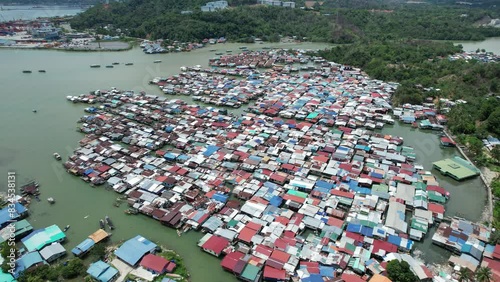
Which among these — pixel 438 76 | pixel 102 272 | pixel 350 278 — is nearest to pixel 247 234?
pixel 350 278

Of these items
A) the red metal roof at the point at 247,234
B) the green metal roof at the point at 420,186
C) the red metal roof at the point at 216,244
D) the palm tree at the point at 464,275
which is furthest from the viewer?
the green metal roof at the point at 420,186

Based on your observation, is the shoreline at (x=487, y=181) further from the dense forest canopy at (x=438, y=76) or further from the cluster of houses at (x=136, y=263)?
the cluster of houses at (x=136, y=263)

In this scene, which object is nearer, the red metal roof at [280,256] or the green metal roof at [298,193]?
the red metal roof at [280,256]

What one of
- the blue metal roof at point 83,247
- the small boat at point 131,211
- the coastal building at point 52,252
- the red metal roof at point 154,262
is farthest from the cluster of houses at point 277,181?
the coastal building at point 52,252

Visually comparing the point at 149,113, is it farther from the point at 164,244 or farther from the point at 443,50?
the point at 443,50

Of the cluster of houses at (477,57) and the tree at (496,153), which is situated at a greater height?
the cluster of houses at (477,57)

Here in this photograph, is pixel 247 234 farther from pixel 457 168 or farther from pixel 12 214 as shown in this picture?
pixel 457 168

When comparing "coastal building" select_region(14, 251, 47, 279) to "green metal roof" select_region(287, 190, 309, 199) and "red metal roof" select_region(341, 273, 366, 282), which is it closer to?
"green metal roof" select_region(287, 190, 309, 199)

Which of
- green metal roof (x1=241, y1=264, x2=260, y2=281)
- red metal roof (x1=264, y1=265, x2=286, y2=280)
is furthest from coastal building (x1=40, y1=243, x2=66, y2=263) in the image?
red metal roof (x1=264, y1=265, x2=286, y2=280)

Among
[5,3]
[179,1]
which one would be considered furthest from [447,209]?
[5,3]
